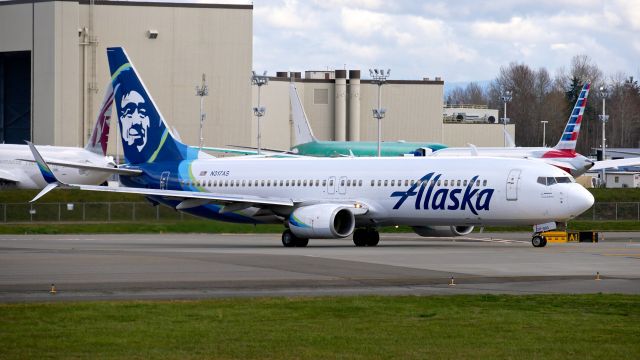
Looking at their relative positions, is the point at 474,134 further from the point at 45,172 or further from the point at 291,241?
the point at 45,172

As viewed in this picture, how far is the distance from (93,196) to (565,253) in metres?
46.3

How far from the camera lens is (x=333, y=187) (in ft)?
146

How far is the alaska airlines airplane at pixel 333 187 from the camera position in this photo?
133 feet

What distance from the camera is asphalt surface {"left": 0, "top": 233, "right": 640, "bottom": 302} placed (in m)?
24.2

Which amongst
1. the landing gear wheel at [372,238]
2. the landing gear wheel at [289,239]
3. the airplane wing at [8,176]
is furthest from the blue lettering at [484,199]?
the airplane wing at [8,176]

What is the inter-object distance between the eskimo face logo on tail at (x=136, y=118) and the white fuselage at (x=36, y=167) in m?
28.5

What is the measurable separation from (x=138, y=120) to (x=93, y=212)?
877 inches

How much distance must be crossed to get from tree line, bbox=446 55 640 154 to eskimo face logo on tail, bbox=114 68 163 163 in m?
127

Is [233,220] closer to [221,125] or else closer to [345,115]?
[221,125]

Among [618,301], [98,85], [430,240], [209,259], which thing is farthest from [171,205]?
[98,85]

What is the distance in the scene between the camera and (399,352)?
607 inches

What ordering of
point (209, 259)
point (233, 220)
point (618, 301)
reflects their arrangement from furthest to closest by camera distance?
point (233, 220), point (209, 259), point (618, 301)

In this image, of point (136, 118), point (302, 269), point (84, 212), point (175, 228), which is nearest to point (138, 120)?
point (136, 118)

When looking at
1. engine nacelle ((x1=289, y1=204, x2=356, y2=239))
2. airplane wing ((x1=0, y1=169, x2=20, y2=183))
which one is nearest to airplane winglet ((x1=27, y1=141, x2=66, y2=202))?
engine nacelle ((x1=289, y1=204, x2=356, y2=239))
